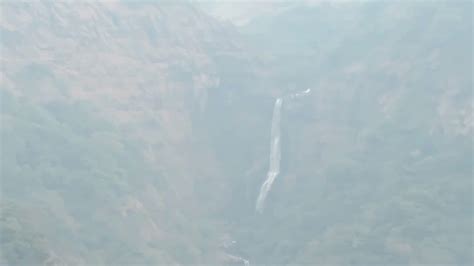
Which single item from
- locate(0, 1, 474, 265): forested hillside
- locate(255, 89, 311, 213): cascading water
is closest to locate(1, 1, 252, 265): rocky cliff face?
locate(0, 1, 474, 265): forested hillside

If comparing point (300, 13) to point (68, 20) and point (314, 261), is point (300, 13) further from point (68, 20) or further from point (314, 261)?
point (314, 261)

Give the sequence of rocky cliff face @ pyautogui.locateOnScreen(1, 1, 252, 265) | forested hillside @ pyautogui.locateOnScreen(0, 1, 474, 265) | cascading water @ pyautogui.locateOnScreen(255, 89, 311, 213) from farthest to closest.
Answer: cascading water @ pyautogui.locateOnScreen(255, 89, 311, 213) → forested hillside @ pyautogui.locateOnScreen(0, 1, 474, 265) → rocky cliff face @ pyautogui.locateOnScreen(1, 1, 252, 265)

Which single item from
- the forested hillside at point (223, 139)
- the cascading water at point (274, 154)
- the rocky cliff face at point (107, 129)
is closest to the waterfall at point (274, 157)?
the cascading water at point (274, 154)

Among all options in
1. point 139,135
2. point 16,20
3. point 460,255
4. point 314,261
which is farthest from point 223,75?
point 460,255

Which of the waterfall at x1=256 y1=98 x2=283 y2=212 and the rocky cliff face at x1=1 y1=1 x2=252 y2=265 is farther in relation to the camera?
the waterfall at x1=256 y1=98 x2=283 y2=212

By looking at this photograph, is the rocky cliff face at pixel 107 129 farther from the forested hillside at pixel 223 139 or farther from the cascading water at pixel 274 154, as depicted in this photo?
the cascading water at pixel 274 154

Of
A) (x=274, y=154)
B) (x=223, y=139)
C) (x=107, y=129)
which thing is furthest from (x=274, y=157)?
(x=107, y=129)

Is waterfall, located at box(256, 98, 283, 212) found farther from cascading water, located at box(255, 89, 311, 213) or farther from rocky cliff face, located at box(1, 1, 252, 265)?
rocky cliff face, located at box(1, 1, 252, 265)

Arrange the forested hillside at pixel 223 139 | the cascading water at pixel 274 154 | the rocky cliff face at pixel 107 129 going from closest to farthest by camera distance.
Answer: the rocky cliff face at pixel 107 129 < the forested hillside at pixel 223 139 < the cascading water at pixel 274 154
